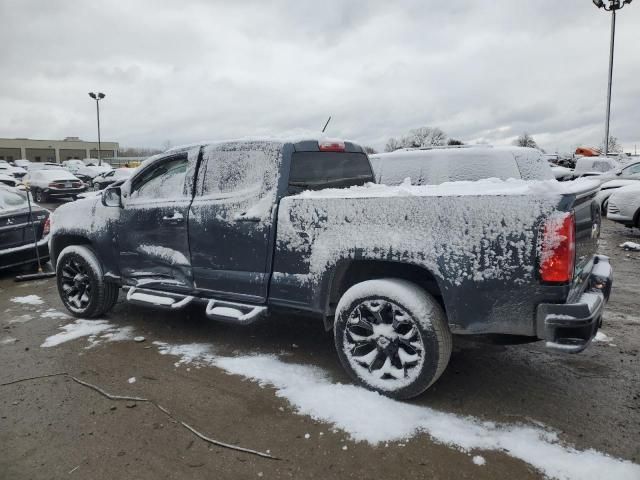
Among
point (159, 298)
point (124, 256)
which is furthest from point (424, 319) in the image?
point (124, 256)

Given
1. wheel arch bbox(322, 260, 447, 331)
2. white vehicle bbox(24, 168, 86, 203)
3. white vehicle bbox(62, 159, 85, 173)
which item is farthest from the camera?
white vehicle bbox(62, 159, 85, 173)

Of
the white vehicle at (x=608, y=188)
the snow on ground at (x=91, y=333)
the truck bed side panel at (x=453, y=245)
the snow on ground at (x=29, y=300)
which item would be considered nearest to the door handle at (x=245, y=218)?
the truck bed side panel at (x=453, y=245)

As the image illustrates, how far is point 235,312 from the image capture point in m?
3.84

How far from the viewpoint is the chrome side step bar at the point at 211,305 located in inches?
148

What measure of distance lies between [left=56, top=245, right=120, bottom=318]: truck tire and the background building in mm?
89799

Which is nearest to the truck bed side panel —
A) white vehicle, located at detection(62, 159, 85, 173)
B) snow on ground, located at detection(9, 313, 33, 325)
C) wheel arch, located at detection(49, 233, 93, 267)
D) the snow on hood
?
the snow on hood

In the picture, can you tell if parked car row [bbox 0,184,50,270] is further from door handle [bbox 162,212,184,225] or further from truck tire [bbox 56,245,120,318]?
door handle [bbox 162,212,184,225]

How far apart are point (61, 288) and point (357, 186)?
11.4ft

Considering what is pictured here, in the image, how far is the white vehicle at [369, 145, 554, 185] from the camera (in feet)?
21.9

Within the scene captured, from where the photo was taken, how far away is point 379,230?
3223mm

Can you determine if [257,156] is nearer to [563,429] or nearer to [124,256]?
[124,256]

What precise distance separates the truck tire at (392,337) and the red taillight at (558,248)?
751 millimetres

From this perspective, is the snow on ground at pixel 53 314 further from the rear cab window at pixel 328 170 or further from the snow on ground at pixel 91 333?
the rear cab window at pixel 328 170

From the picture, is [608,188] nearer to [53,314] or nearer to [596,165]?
[596,165]
